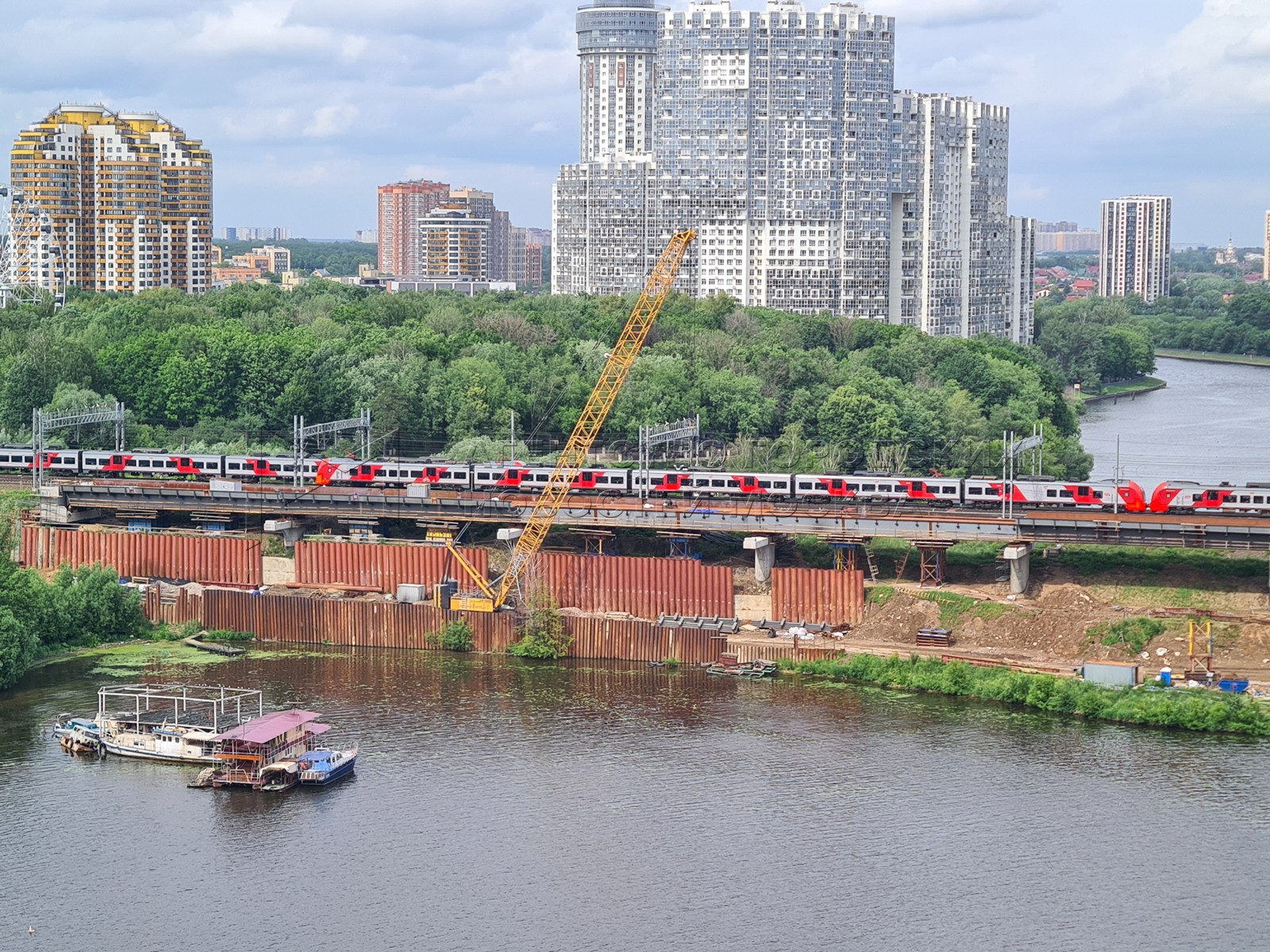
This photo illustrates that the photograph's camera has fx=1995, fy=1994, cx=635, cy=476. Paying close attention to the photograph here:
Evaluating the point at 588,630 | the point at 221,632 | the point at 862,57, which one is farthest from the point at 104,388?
the point at 862,57

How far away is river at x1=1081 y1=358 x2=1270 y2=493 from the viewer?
107312 mm

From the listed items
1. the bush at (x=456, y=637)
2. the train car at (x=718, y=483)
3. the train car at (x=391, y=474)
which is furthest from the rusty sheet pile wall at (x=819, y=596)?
the train car at (x=391, y=474)

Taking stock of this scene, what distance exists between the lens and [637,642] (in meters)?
67.6

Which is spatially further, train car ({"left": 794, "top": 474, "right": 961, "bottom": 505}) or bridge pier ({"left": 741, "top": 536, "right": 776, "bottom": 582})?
train car ({"left": 794, "top": 474, "right": 961, "bottom": 505})

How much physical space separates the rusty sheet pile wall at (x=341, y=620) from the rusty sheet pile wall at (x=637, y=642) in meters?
2.60

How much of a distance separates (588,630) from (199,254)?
122 metres

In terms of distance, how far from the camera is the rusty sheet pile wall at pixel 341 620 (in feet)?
228

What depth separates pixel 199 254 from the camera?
595 ft

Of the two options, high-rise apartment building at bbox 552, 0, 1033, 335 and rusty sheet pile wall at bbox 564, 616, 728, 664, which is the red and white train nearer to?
rusty sheet pile wall at bbox 564, 616, 728, 664

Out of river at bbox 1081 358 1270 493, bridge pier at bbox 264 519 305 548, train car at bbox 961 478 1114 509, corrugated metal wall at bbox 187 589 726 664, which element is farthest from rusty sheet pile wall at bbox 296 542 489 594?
river at bbox 1081 358 1270 493

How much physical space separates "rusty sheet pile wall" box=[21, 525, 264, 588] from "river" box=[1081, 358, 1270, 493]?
111 ft

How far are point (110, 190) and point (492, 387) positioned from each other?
7840cm

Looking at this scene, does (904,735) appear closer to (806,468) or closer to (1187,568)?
(1187,568)

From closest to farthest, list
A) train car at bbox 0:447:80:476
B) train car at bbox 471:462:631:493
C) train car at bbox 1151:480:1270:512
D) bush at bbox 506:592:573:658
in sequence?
bush at bbox 506:592:573:658 → train car at bbox 1151:480:1270:512 → train car at bbox 471:462:631:493 → train car at bbox 0:447:80:476
